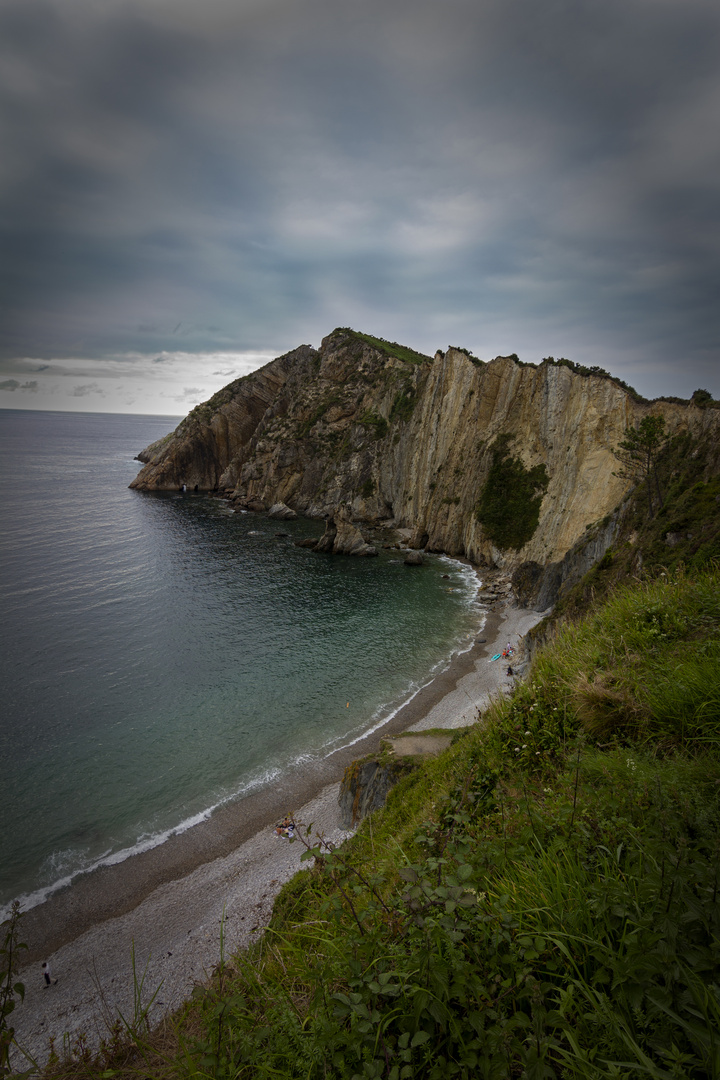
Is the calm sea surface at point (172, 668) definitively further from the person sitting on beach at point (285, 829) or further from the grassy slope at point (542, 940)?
the grassy slope at point (542, 940)

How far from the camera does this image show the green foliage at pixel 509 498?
5066 centimetres

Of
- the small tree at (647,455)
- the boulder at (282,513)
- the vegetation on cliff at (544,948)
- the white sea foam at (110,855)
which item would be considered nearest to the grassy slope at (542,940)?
the vegetation on cliff at (544,948)

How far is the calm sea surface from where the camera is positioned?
20453 millimetres

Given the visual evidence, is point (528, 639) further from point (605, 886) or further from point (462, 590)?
point (605, 886)

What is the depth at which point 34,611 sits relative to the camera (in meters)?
38.8

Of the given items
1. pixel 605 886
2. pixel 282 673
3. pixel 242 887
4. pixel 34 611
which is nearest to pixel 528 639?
pixel 282 673

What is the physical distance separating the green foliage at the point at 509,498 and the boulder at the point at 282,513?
35.5m

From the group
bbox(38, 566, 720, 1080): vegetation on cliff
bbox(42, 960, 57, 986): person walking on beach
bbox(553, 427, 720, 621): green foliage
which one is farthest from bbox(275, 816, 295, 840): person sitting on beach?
bbox(38, 566, 720, 1080): vegetation on cliff

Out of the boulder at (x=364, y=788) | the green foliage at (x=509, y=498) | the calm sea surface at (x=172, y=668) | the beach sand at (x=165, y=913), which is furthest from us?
the green foliage at (x=509, y=498)

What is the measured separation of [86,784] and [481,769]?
22927mm

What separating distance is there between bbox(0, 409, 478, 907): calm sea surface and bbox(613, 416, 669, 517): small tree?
17509 mm

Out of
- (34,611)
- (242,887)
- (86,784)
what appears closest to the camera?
(242,887)

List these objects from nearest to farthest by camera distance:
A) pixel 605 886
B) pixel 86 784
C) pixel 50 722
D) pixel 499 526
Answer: pixel 605 886 → pixel 86 784 → pixel 50 722 → pixel 499 526

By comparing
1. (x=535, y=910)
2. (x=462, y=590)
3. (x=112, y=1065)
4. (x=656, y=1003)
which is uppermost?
(x=656, y=1003)
